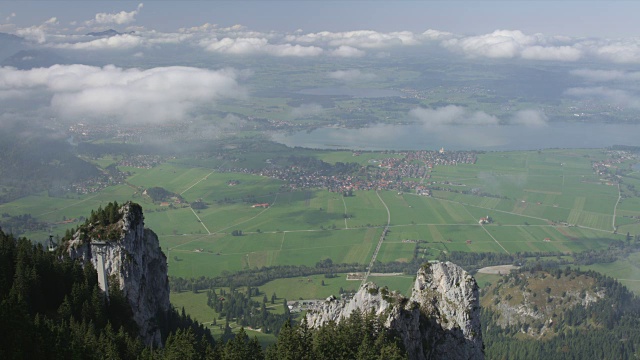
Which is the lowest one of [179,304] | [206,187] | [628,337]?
[628,337]

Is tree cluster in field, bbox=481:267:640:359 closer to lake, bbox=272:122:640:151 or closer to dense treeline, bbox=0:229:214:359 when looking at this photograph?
dense treeline, bbox=0:229:214:359

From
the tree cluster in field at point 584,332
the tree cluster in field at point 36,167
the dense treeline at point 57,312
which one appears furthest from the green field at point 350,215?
the dense treeline at point 57,312

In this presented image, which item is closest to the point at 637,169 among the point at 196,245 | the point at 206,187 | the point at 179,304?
the point at 206,187

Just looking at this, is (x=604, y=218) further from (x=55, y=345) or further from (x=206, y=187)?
(x=55, y=345)

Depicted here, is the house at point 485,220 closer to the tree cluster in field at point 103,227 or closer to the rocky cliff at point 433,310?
the rocky cliff at point 433,310

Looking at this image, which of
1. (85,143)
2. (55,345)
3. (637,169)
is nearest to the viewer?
(55,345)
